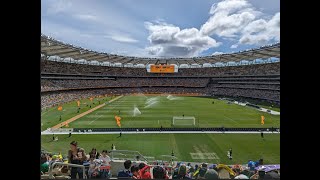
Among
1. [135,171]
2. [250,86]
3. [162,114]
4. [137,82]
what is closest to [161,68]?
[137,82]

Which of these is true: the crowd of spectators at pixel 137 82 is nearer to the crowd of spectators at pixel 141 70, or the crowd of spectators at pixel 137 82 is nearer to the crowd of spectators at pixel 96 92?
the crowd of spectators at pixel 96 92

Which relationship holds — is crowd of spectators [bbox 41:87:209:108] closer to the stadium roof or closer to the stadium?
the stadium

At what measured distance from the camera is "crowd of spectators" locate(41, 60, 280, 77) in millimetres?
44688

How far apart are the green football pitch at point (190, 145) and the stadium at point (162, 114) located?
0.05 m

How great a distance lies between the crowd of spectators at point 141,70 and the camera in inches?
1759

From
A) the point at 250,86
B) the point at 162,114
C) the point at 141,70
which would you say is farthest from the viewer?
the point at 141,70

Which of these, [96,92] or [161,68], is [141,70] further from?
[96,92]

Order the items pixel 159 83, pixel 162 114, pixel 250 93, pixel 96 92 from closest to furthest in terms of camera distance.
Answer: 1. pixel 162 114
2. pixel 250 93
3. pixel 96 92
4. pixel 159 83

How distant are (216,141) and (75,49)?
29.2 m

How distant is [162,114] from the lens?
26.9 m

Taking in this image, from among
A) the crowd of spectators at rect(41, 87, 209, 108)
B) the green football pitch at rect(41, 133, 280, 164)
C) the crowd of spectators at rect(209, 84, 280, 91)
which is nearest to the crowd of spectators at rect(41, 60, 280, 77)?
the crowd of spectators at rect(209, 84, 280, 91)

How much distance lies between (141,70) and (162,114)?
114ft

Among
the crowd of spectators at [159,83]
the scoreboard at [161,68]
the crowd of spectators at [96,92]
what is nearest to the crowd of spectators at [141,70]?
the crowd of spectators at [159,83]
